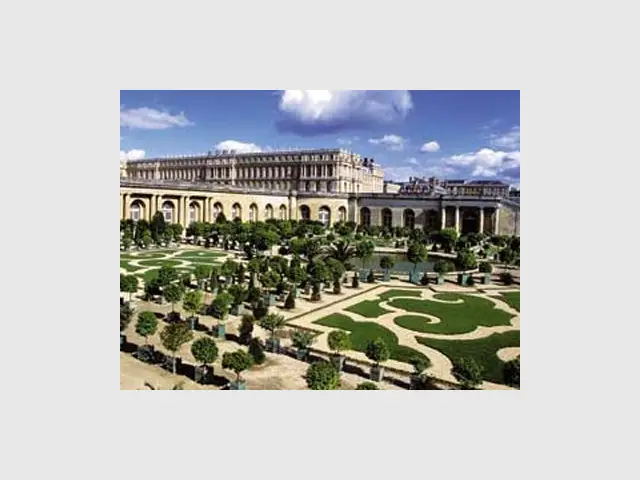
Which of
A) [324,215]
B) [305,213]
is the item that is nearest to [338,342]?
[324,215]

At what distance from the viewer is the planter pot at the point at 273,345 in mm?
13731

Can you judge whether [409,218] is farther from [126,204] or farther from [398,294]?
[398,294]

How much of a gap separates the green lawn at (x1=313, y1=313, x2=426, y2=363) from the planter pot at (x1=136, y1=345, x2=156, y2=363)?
5184 mm

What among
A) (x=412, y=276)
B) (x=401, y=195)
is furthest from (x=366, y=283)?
(x=401, y=195)

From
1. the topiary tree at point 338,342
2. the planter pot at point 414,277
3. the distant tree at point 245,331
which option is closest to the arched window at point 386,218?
the planter pot at point 414,277

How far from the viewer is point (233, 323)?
16203 mm

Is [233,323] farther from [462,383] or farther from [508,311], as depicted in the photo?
[508,311]

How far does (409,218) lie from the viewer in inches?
1989

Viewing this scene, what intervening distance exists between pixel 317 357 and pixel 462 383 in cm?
358

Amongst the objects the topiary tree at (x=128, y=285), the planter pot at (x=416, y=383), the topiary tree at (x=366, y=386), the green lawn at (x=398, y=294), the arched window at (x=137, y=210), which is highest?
the arched window at (x=137, y=210)

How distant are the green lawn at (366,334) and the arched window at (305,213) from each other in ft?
115

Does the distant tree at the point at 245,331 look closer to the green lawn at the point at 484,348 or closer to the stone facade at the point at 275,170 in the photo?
the green lawn at the point at 484,348

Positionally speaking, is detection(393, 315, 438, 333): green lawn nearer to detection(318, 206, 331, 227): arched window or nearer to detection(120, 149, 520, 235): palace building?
detection(120, 149, 520, 235): palace building

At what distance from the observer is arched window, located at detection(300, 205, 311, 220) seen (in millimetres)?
52375
